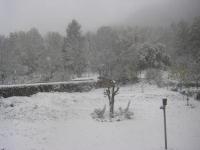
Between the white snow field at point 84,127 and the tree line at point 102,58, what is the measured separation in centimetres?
1309

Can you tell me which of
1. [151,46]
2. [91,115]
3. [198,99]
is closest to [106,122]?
[91,115]

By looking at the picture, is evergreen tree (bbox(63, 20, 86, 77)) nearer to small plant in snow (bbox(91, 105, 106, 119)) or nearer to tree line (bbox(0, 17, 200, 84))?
tree line (bbox(0, 17, 200, 84))

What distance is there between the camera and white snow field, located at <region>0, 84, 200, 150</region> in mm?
9406

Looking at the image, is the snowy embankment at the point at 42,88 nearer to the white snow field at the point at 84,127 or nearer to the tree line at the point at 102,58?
the white snow field at the point at 84,127

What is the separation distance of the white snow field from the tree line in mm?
13088

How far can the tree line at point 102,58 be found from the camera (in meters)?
31.7

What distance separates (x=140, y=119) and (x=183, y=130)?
279 centimetres

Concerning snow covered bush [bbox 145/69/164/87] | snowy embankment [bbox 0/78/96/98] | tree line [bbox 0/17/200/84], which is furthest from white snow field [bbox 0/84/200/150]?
tree line [bbox 0/17/200/84]

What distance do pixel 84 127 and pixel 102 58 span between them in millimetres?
27206

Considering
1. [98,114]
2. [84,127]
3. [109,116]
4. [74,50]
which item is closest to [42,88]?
[98,114]

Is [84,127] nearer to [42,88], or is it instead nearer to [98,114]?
[98,114]

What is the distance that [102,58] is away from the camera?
3859 centimetres

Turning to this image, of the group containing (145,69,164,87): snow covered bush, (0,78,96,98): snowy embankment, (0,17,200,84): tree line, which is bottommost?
(0,78,96,98): snowy embankment

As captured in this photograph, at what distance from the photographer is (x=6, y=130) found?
1051cm
